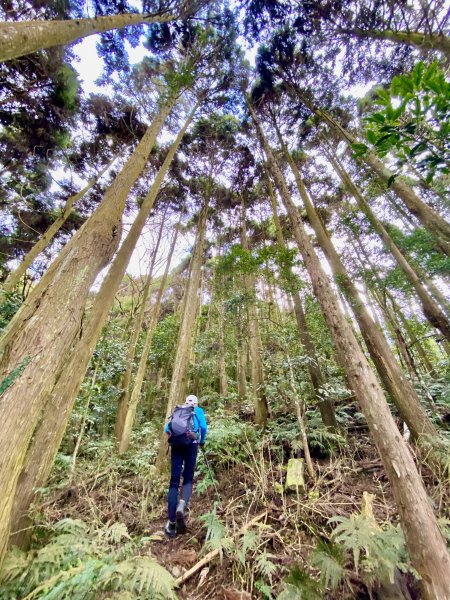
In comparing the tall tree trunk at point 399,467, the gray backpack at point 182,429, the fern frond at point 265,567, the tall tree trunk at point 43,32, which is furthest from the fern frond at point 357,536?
the tall tree trunk at point 43,32

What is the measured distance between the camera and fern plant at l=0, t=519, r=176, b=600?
2.00 m

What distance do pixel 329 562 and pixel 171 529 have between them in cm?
231

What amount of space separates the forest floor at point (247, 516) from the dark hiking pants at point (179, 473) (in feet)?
1.21

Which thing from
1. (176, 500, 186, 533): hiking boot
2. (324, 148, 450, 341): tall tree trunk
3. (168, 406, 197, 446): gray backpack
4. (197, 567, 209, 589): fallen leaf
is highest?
(324, 148, 450, 341): tall tree trunk

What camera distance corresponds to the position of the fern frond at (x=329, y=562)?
6.45 feet

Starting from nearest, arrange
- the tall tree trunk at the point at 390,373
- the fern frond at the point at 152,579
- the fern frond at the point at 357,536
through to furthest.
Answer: the fern frond at the point at 152,579 → the fern frond at the point at 357,536 → the tall tree trunk at the point at 390,373

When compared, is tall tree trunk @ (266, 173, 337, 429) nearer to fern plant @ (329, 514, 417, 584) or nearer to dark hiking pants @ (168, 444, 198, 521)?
fern plant @ (329, 514, 417, 584)

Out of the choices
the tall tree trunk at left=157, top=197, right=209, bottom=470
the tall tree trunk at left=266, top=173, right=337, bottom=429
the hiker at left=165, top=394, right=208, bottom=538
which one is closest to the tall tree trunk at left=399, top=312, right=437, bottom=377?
the tall tree trunk at left=266, top=173, right=337, bottom=429

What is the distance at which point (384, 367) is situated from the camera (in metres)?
4.88

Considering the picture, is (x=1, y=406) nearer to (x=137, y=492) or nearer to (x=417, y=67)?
(x=137, y=492)

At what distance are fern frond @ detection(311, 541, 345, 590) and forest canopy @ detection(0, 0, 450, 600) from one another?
0.07 ft

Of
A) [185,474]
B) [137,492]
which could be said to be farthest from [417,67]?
[137,492]

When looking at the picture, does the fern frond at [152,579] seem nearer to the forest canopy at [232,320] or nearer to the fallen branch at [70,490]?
the forest canopy at [232,320]

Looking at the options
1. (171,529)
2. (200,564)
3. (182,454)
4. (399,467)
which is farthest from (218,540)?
(399,467)
